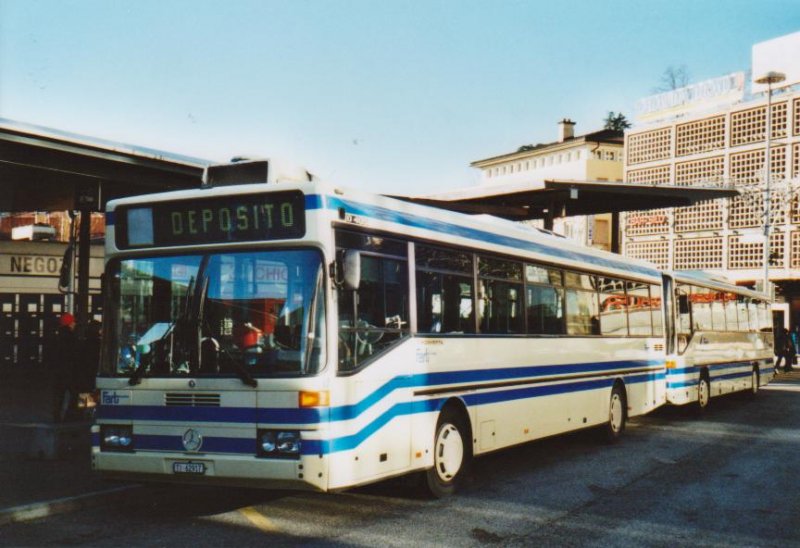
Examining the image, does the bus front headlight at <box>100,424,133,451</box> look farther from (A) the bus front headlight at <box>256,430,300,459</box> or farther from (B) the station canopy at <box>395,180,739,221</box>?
(B) the station canopy at <box>395,180,739,221</box>

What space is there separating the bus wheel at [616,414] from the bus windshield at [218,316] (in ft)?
26.3

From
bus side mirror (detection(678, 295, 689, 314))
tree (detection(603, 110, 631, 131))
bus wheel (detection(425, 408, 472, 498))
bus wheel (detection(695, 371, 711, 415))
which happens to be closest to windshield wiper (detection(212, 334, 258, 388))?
bus wheel (detection(425, 408, 472, 498))

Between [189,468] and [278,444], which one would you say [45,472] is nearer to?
[189,468]

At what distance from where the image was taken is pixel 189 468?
779 cm

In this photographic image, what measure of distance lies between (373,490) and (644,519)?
9.35ft

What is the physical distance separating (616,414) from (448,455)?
6.06 m

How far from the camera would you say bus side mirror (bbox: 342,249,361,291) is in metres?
7.55

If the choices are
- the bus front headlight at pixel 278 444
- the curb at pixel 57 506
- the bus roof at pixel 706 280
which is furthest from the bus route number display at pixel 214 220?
the bus roof at pixel 706 280

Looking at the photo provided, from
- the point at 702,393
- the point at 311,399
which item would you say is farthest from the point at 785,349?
the point at 311,399

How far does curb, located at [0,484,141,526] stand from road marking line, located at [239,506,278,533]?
4.63 ft

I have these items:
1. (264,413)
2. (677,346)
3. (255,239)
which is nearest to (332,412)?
(264,413)

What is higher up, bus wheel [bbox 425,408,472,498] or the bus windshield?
the bus windshield

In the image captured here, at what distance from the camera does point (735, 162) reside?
5700 centimetres

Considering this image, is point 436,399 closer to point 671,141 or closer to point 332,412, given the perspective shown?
point 332,412
